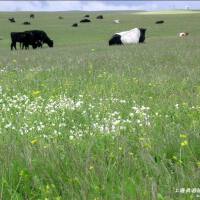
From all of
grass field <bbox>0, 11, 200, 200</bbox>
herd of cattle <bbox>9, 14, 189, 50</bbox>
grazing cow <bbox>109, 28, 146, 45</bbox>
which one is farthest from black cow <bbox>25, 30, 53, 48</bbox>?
grass field <bbox>0, 11, 200, 200</bbox>

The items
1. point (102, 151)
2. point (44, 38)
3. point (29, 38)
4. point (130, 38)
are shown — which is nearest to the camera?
point (102, 151)

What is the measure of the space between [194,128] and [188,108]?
1.60 metres

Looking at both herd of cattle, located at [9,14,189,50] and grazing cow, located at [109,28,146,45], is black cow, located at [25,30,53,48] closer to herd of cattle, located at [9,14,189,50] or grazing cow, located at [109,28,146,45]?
herd of cattle, located at [9,14,189,50]

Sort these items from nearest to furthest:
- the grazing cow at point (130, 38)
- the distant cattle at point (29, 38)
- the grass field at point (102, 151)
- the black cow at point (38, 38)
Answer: the grass field at point (102, 151), the grazing cow at point (130, 38), the distant cattle at point (29, 38), the black cow at point (38, 38)

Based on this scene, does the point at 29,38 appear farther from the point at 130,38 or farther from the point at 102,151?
the point at 102,151

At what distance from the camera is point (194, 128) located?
4.99 metres

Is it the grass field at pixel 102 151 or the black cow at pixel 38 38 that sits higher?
the black cow at pixel 38 38

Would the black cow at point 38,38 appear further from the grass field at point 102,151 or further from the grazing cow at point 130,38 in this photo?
the grass field at point 102,151

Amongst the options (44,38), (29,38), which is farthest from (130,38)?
(29,38)

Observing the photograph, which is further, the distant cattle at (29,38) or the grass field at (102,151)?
the distant cattle at (29,38)

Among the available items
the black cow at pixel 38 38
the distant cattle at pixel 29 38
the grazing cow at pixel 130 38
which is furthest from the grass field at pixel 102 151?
the black cow at pixel 38 38

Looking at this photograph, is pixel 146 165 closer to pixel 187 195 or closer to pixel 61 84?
pixel 187 195

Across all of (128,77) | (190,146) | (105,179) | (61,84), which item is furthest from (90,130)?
(128,77)

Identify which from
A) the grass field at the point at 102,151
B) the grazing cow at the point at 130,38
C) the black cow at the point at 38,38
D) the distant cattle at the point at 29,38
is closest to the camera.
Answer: the grass field at the point at 102,151
